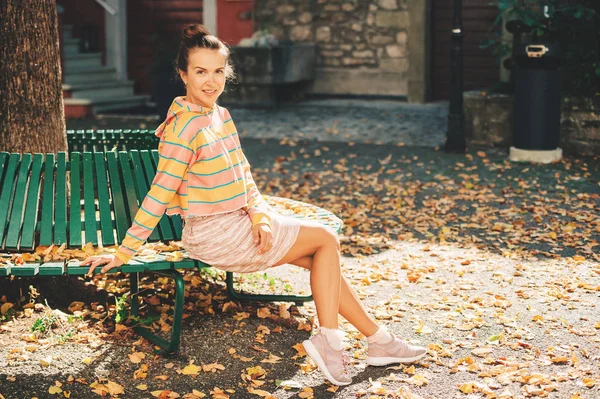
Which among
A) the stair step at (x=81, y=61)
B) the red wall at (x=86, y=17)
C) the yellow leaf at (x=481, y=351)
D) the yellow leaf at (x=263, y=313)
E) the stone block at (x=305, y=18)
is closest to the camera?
the yellow leaf at (x=481, y=351)

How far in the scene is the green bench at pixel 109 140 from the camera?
603 cm

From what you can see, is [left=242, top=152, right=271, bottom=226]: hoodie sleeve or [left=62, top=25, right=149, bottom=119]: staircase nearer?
[left=242, top=152, right=271, bottom=226]: hoodie sleeve

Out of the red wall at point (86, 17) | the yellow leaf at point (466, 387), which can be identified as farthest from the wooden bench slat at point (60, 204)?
the red wall at point (86, 17)

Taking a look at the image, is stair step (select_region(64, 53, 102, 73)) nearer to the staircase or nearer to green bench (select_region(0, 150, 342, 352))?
the staircase

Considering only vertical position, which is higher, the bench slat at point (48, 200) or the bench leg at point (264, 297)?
the bench slat at point (48, 200)

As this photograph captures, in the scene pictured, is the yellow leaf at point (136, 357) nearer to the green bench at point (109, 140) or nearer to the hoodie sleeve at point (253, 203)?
the hoodie sleeve at point (253, 203)

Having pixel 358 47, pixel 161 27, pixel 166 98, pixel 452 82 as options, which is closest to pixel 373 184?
pixel 452 82

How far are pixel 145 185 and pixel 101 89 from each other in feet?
35.0

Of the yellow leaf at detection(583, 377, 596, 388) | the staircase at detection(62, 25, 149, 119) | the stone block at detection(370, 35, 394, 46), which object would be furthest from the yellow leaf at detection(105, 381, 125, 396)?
the staircase at detection(62, 25, 149, 119)

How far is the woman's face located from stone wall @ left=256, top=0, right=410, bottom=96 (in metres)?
10.0

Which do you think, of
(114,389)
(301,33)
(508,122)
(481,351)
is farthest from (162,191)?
(301,33)

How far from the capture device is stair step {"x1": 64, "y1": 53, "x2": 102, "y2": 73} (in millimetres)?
14922

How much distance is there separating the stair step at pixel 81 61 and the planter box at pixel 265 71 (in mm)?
2823

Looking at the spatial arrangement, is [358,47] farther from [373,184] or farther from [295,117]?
[373,184]
